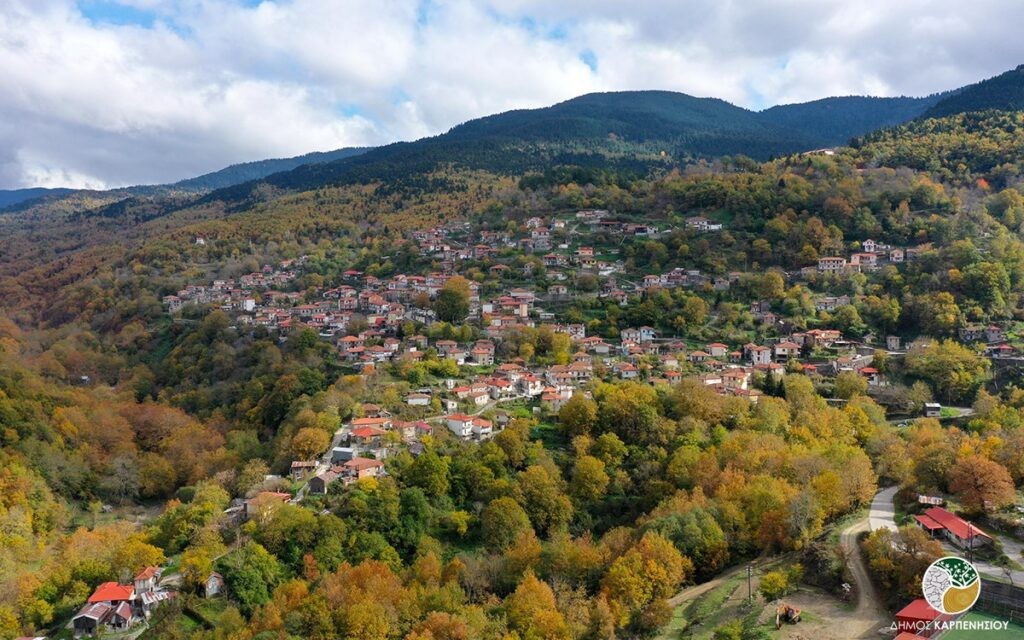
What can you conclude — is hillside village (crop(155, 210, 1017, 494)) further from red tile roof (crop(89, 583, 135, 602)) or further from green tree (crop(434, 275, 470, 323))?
red tile roof (crop(89, 583, 135, 602))

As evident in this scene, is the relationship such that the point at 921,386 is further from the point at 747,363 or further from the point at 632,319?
the point at 632,319

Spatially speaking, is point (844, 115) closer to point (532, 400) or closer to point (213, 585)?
point (532, 400)

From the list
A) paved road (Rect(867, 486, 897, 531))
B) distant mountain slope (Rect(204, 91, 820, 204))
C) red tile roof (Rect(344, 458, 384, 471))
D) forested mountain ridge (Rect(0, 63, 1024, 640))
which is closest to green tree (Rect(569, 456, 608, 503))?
forested mountain ridge (Rect(0, 63, 1024, 640))

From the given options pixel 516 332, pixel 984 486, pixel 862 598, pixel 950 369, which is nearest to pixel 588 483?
pixel 862 598

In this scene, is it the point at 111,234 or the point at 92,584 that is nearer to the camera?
the point at 92,584

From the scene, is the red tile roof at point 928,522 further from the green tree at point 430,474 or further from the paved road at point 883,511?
the green tree at point 430,474

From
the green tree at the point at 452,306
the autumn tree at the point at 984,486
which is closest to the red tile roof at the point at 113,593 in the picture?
the autumn tree at the point at 984,486

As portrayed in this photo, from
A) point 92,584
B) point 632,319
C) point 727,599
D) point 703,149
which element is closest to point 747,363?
point 632,319
